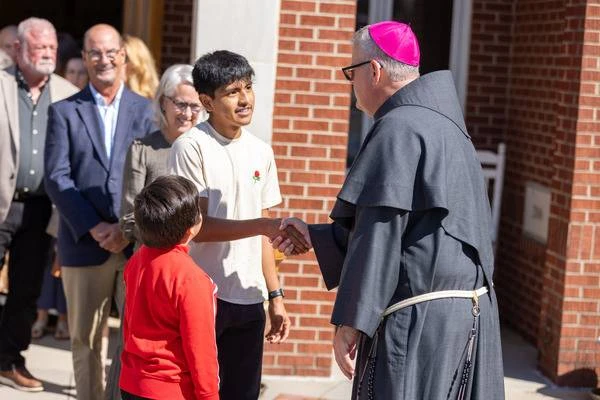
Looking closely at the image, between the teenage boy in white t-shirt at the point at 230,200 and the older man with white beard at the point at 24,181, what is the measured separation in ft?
7.01

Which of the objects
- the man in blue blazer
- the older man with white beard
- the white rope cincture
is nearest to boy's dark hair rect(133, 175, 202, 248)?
the white rope cincture

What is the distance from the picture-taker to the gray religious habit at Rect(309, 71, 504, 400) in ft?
13.1

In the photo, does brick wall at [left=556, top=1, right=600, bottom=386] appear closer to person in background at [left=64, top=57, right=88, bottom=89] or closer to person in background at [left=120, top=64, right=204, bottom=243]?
person in background at [left=120, top=64, right=204, bottom=243]

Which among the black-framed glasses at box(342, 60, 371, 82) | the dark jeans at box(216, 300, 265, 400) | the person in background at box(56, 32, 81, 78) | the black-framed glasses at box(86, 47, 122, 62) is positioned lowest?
the dark jeans at box(216, 300, 265, 400)

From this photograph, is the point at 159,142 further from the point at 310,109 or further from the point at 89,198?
the point at 310,109

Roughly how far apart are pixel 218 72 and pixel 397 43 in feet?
2.98

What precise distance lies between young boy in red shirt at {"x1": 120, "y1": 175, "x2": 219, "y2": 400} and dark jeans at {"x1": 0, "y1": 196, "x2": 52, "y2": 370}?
9.18 feet

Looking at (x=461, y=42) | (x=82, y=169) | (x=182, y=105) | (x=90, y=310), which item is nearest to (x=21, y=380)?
(x=90, y=310)

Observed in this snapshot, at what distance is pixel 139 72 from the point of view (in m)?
7.54

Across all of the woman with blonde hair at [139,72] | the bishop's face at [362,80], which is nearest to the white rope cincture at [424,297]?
the bishop's face at [362,80]

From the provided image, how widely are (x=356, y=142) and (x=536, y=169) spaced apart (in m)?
1.43

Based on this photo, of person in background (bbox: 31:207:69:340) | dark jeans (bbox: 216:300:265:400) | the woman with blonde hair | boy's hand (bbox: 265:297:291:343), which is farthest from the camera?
person in background (bbox: 31:207:69:340)

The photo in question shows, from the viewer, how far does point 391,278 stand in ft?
13.1

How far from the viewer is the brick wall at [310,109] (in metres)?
7.02
